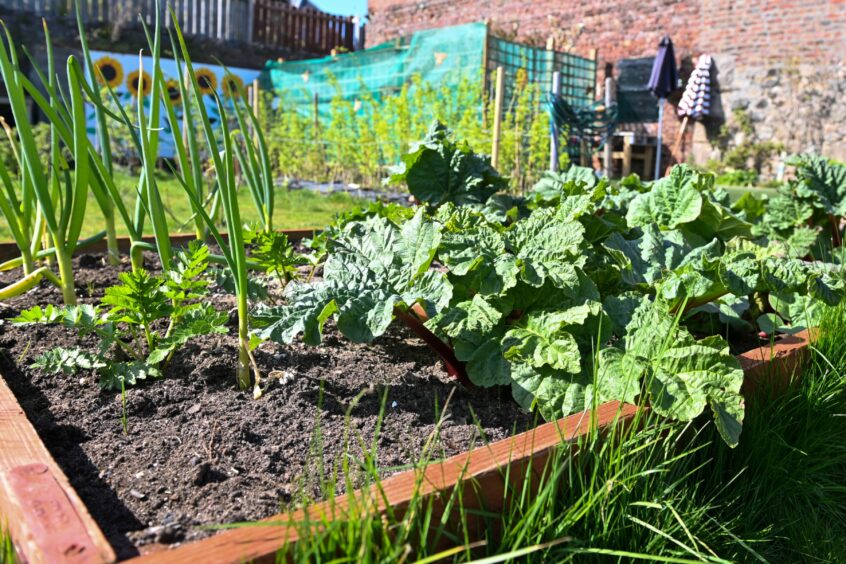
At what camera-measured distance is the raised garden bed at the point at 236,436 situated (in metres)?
1.00

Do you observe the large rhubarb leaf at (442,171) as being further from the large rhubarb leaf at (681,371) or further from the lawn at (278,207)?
the lawn at (278,207)

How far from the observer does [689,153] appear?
37.7 ft

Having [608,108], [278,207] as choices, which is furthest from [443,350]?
[608,108]

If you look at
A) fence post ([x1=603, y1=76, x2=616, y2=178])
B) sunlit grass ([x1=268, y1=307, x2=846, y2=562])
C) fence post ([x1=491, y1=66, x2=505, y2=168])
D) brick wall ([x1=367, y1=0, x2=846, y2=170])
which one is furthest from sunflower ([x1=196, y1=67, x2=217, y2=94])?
fence post ([x1=603, y1=76, x2=616, y2=178])

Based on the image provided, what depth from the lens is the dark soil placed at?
1.11 m

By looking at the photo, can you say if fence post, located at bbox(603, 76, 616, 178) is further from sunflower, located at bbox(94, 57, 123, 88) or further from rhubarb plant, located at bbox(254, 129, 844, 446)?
rhubarb plant, located at bbox(254, 129, 844, 446)

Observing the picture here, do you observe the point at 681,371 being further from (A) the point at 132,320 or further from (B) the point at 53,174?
(B) the point at 53,174

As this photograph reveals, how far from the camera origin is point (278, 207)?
662 centimetres

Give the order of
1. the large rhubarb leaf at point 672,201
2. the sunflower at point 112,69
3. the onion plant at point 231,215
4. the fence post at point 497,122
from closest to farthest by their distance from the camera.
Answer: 1. the onion plant at point 231,215
2. the large rhubarb leaf at point 672,201
3. the fence post at point 497,122
4. the sunflower at point 112,69

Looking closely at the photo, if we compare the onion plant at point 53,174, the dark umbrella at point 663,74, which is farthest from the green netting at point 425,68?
the onion plant at point 53,174

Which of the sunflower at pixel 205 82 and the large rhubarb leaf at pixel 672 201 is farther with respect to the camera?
the large rhubarb leaf at pixel 672 201

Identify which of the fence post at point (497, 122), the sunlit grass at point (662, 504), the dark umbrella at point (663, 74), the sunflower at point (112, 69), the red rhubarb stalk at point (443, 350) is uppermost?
the dark umbrella at point (663, 74)

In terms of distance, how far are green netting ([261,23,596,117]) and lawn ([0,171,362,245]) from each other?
2.15 m

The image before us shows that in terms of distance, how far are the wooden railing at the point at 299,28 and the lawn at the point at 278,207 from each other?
678cm
